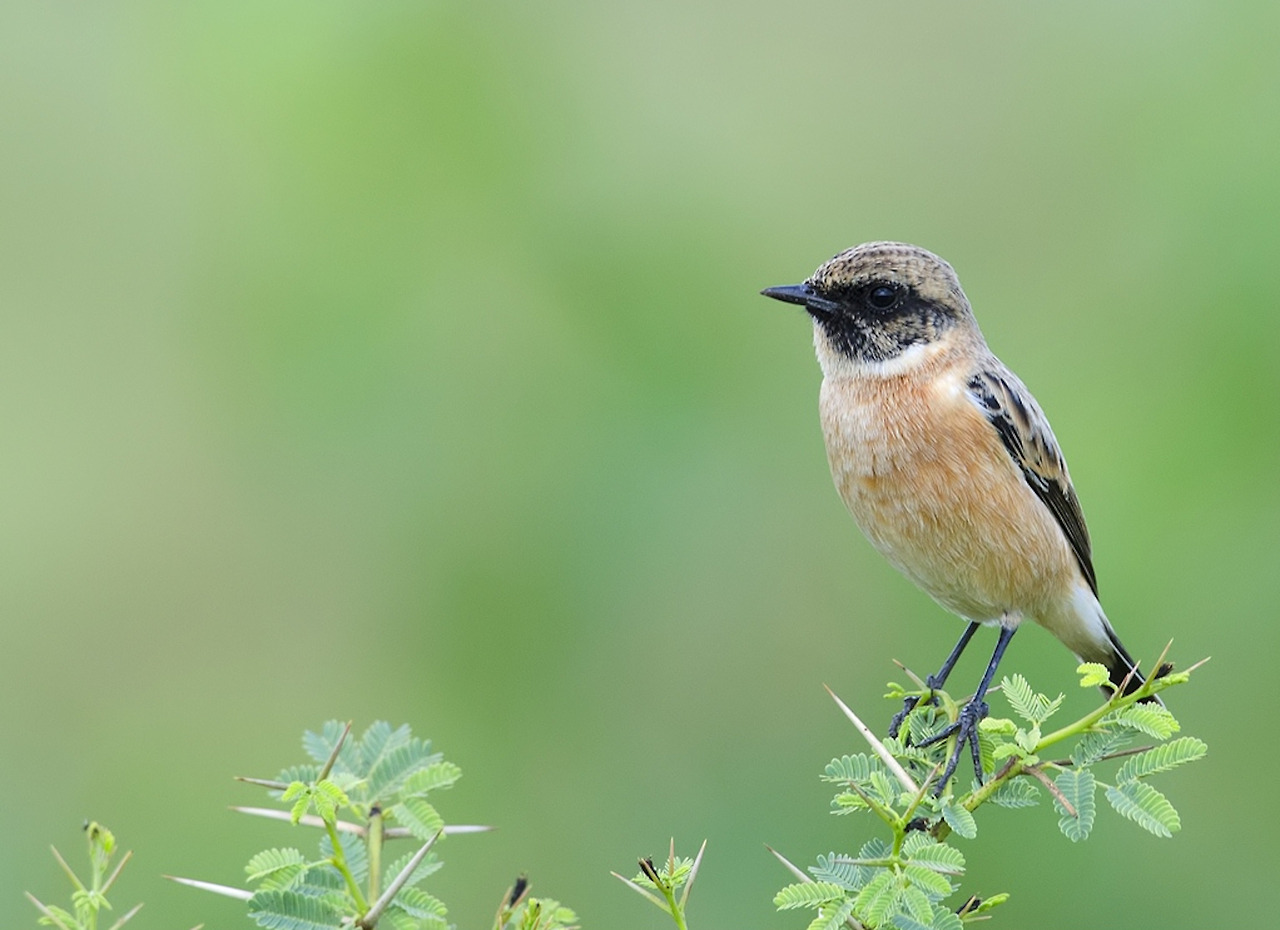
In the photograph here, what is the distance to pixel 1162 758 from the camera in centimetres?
243

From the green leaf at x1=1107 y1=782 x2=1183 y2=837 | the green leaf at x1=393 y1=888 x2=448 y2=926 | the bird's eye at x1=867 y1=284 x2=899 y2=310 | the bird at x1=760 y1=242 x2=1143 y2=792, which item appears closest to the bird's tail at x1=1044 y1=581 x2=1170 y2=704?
the bird at x1=760 y1=242 x2=1143 y2=792

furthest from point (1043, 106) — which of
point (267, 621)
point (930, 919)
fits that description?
point (930, 919)

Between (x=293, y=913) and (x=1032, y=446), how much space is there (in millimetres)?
2989

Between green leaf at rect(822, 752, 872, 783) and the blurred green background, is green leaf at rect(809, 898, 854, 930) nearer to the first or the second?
green leaf at rect(822, 752, 872, 783)

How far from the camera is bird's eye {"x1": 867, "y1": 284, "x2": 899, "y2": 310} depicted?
471cm

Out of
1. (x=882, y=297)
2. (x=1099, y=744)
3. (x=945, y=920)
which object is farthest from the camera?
(x=882, y=297)

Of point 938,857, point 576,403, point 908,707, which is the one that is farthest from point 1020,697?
point 576,403

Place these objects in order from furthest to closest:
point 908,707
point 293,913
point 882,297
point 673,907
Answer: point 882,297 → point 908,707 → point 293,913 → point 673,907

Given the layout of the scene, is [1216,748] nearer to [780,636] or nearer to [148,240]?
[780,636]

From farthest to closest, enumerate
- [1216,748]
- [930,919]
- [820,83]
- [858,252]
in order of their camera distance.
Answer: [820,83]
[1216,748]
[858,252]
[930,919]

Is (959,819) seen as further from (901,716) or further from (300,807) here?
(901,716)

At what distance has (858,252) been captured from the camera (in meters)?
4.65

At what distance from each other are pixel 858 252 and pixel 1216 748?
229 cm

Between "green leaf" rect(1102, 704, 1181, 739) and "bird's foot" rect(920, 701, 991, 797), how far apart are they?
1.58 feet
